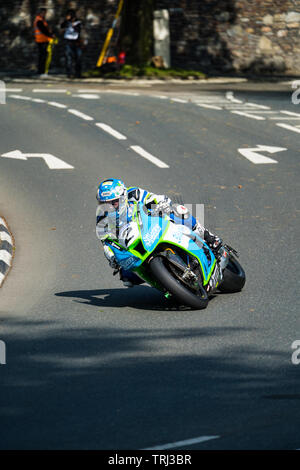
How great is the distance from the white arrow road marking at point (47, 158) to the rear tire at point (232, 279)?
27.3ft

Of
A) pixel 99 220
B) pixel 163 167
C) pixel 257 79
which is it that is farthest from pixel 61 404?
pixel 257 79

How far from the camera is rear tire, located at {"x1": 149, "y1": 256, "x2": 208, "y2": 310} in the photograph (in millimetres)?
9492

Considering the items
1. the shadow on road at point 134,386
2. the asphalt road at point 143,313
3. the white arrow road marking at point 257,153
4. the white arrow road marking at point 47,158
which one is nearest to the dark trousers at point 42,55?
the asphalt road at point 143,313

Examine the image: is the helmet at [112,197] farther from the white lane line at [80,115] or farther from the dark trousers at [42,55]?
the dark trousers at [42,55]

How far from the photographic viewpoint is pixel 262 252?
12.4 metres

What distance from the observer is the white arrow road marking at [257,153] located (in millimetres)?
19172

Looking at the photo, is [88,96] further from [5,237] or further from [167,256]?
[167,256]

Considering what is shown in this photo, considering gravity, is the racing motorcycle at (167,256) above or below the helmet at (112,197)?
below

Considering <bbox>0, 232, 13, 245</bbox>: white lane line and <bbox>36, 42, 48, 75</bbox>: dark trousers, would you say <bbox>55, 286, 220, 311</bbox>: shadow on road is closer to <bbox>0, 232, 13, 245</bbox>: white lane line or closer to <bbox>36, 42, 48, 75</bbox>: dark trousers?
<bbox>0, 232, 13, 245</bbox>: white lane line

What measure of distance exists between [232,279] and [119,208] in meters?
1.56

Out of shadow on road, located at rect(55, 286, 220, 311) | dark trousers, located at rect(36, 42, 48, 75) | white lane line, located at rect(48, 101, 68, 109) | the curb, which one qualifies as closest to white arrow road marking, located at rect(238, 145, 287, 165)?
white lane line, located at rect(48, 101, 68, 109)

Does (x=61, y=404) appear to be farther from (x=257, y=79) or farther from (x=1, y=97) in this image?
(x=257, y=79)

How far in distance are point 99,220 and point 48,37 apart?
2332cm

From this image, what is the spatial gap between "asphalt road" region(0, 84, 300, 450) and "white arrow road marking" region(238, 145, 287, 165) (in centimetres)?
20
